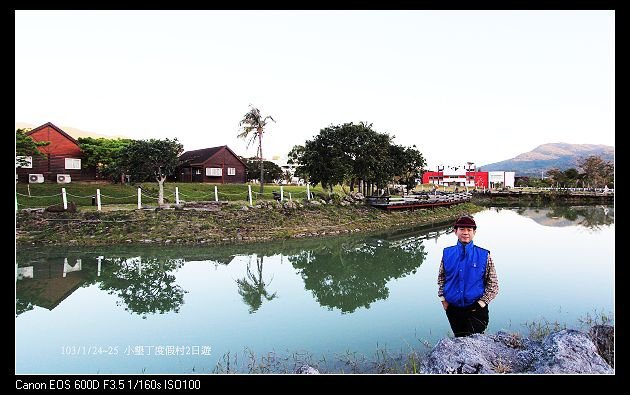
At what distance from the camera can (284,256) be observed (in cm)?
1658

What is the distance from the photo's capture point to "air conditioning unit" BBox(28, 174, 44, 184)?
27.7 meters

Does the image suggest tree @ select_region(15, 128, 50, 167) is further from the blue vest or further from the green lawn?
the blue vest

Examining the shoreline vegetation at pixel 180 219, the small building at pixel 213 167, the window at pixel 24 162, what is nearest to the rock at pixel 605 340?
the shoreline vegetation at pixel 180 219

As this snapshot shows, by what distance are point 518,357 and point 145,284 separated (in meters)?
10.7

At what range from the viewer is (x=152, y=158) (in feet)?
72.5

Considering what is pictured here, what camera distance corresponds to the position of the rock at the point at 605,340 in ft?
16.2

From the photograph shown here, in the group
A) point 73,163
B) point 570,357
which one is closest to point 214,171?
point 73,163

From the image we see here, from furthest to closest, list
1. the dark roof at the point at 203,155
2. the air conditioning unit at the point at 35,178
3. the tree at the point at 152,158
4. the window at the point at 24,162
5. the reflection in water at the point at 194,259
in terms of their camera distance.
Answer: the dark roof at the point at 203,155 < the air conditioning unit at the point at 35,178 < the window at the point at 24,162 < the tree at the point at 152,158 < the reflection in water at the point at 194,259

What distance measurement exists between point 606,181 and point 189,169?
66331 mm

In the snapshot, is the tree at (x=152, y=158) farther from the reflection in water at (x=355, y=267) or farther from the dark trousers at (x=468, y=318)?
the dark trousers at (x=468, y=318)

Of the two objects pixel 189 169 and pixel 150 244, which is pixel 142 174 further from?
pixel 189 169

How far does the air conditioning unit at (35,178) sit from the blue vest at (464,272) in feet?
107

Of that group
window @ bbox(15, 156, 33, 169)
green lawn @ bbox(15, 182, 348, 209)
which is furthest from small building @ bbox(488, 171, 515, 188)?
window @ bbox(15, 156, 33, 169)
